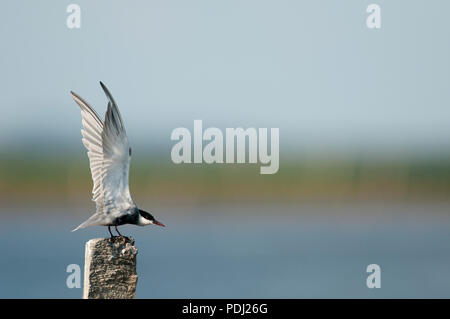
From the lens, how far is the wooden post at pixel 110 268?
7.41m

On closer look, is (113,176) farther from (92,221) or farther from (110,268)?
(110,268)

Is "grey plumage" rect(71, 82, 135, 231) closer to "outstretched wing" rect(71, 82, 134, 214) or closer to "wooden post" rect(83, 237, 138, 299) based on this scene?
"outstretched wing" rect(71, 82, 134, 214)

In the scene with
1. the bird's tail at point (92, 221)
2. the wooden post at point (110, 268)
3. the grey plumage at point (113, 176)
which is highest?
the grey plumage at point (113, 176)

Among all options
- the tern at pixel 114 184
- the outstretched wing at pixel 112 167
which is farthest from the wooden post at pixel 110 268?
the outstretched wing at pixel 112 167

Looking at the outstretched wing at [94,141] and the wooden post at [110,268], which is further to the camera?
the outstretched wing at [94,141]

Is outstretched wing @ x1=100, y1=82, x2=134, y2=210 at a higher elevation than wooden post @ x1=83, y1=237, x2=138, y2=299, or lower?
higher

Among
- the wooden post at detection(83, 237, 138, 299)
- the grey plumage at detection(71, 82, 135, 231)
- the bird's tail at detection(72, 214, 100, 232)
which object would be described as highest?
the grey plumage at detection(71, 82, 135, 231)

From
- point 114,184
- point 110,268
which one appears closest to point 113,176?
point 114,184

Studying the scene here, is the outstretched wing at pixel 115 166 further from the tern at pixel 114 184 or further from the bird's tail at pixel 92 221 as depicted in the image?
the bird's tail at pixel 92 221

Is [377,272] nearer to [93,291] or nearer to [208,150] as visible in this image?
[208,150]

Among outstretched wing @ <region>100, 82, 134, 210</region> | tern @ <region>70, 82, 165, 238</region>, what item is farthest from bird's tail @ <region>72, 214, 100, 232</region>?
outstretched wing @ <region>100, 82, 134, 210</region>

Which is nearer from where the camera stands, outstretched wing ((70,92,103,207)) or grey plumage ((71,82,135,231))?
grey plumage ((71,82,135,231))

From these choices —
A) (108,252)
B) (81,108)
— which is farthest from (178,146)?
(108,252)

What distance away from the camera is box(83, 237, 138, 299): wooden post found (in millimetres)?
7406
